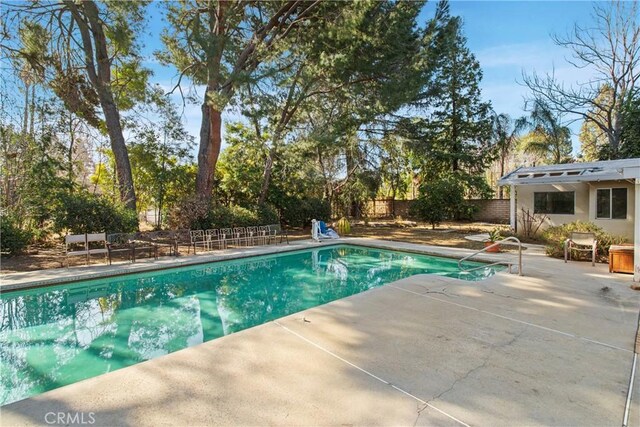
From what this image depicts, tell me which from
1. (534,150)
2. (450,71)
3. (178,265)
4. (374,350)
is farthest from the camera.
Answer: (450,71)

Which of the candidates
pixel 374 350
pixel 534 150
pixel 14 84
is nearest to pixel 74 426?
pixel 374 350

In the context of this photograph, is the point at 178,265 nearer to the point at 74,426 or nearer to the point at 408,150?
the point at 74,426

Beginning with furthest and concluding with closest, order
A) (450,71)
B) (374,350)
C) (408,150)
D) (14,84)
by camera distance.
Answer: (450,71), (408,150), (14,84), (374,350)

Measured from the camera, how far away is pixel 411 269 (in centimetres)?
855

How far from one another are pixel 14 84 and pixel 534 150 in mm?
23634

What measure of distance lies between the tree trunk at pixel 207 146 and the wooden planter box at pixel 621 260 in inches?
492

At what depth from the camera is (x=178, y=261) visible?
27.9 feet

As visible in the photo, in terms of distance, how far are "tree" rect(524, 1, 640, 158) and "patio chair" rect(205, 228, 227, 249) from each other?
19.3 metres

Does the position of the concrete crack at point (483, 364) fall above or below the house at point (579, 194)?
below

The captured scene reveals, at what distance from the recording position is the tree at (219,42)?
1112 centimetres

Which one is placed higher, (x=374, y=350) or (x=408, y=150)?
(x=408, y=150)

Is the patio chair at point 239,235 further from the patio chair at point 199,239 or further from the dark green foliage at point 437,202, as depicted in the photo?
the dark green foliage at point 437,202

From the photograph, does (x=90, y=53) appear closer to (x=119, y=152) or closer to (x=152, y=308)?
(x=119, y=152)

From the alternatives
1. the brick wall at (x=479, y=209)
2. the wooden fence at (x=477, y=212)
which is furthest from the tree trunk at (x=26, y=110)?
the brick wall at (x=479, y=209)
